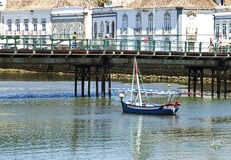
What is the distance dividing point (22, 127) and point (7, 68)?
91376 mm

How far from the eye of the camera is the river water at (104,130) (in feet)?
214

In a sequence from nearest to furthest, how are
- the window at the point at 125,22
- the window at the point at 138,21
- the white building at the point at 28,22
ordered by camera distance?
the window at the point at 138,21 < the window at the point at 125,22 < the white building at the point at 28,22

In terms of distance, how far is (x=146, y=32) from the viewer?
156m

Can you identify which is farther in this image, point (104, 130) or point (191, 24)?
point (191, 24)

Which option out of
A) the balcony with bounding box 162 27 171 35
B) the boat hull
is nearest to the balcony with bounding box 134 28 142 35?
the balcony with bounding box 162 27 171 35

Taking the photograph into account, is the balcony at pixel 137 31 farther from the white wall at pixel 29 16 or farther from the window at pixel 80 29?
the white wall at pixel 29 16

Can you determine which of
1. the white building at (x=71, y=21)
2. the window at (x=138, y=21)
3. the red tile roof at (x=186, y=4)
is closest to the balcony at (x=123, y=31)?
the window at (x=138, y=21)

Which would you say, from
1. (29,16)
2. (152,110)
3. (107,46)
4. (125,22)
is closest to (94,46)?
(107,46)

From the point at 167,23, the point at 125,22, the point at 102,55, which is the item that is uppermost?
the point at 125,22

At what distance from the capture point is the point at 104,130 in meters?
75.8

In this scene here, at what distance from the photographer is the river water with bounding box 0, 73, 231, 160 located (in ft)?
214

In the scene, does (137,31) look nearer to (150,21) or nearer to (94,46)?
(150,21)

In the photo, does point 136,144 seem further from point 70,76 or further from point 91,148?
point 70,76

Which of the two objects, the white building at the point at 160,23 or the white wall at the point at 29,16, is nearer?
the white building at the point at 160,23
